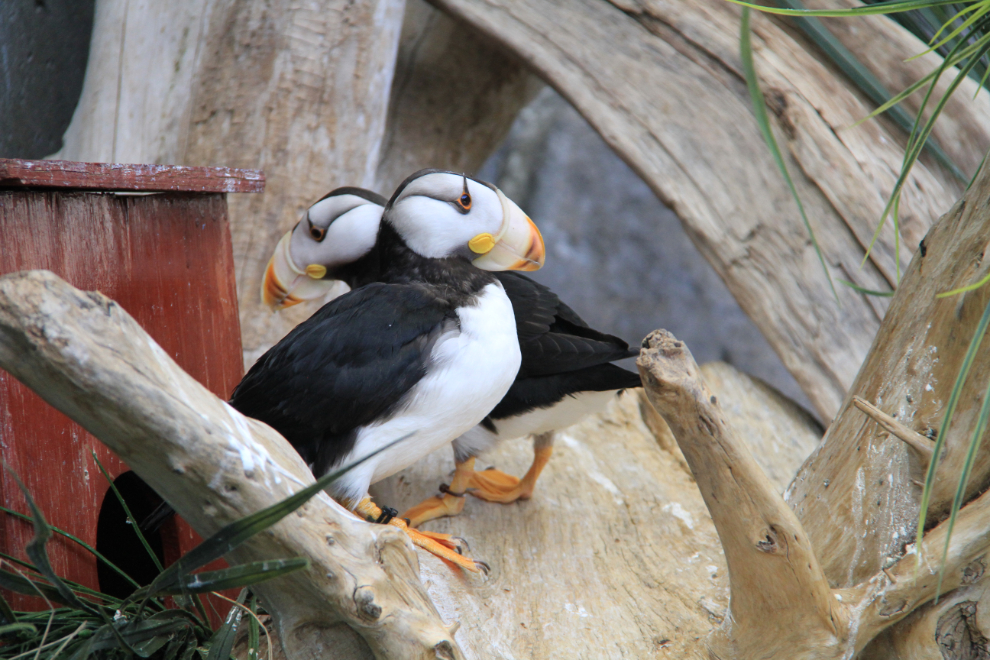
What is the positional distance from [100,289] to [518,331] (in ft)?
3.02

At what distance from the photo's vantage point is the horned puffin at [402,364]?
145 centimetres

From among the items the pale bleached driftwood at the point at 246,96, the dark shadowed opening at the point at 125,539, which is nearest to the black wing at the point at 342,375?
the dark shadowed opening at the point at 125,539

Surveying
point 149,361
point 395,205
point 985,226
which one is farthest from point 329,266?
point 985,226

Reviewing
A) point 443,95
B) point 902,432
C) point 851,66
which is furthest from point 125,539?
point 851,66

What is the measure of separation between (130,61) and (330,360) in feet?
5.16

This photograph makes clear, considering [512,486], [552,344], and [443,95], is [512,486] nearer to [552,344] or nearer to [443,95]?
[552,344]

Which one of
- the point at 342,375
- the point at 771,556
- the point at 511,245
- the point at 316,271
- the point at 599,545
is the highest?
the point at 511,245

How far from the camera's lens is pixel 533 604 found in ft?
5.32

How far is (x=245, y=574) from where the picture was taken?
0.97 meters

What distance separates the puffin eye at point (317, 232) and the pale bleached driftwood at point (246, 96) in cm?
73

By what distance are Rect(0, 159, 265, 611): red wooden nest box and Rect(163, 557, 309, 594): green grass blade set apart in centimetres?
60

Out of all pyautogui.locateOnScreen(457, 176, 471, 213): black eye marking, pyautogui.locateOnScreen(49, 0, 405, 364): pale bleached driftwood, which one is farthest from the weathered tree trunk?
pyautogui.locateOnScreen(457, 176, 471, 213): black eye marking

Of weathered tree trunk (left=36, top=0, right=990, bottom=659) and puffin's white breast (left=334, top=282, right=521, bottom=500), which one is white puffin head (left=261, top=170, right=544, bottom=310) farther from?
weathered tree trunk (left=36, top=0, right=990, bottom=659)

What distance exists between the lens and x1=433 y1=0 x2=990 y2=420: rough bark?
7.61 feet
